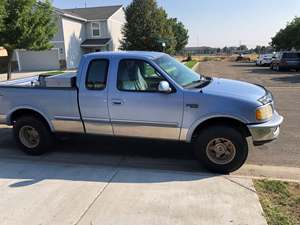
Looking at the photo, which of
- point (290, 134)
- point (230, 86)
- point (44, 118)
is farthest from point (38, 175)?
point (290, 134)

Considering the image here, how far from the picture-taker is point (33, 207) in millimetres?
4355

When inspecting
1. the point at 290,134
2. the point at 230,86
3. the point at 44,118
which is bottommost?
the point at 290,134

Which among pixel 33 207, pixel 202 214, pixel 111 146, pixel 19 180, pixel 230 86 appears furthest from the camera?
pixel 111 146

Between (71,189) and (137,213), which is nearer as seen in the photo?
(137,213)

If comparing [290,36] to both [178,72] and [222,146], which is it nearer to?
[178,72]

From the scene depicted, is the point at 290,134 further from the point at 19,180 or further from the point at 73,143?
the point at 19,180

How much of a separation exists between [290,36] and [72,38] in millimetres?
28207

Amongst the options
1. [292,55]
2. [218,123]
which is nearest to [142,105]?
[218,123]

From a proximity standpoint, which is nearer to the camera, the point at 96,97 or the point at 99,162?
the point at 96,97

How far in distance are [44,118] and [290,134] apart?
4911mm

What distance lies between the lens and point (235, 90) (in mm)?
5484

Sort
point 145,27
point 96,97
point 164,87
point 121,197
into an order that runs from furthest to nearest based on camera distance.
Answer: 1. point 145,27
2. point 96,97
3. point 164,87
4. point 121,197

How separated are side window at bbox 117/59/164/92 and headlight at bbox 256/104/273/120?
1.61 metres

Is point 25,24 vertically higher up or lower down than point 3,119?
higher up
